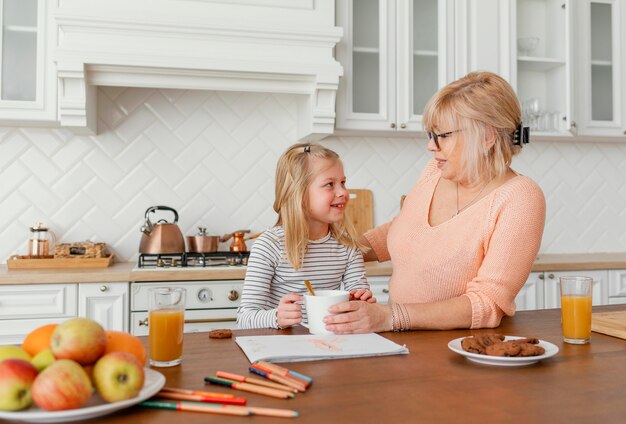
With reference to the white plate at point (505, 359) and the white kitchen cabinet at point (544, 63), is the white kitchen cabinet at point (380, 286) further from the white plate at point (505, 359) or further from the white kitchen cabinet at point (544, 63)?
the white plate at point (505, 359)

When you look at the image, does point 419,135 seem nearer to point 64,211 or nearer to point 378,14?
point 378,14

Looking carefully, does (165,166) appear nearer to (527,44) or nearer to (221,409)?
(527,44)

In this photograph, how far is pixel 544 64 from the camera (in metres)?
3.41

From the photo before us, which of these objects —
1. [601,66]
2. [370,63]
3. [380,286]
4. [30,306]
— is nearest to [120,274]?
[30,306]

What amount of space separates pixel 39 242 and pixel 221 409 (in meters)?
2.39

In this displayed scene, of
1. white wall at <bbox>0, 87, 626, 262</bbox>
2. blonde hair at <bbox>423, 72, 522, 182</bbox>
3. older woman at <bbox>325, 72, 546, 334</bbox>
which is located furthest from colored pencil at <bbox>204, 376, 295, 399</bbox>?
white wall at <bbox>0, 87, 626, 262</bbox>

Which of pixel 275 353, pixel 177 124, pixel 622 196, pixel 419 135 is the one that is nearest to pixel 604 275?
pixel 622 196

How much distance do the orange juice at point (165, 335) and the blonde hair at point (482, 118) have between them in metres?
0.96

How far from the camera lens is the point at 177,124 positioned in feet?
10.6

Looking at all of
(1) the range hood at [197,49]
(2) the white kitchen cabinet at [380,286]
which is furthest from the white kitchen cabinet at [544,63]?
(2) the white kitchen cabinet at [380,286]

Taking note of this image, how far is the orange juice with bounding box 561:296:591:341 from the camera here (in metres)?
1.30

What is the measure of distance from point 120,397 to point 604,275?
117 inches

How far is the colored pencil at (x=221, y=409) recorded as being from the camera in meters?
0.83

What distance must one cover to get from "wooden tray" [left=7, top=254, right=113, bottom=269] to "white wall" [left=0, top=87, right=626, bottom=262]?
29 cm
